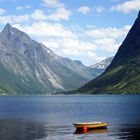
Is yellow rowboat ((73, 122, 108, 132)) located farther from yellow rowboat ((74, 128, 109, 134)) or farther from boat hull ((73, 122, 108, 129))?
yellow rowboat ((74, 128, 109, 134))

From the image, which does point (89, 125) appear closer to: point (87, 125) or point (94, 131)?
point (87, 125)

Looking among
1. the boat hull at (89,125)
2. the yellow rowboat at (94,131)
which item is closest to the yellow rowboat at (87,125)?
the boat hull at (89,125)

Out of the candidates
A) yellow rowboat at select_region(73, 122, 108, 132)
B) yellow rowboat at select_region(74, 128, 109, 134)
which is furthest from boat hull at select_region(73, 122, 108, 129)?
yellow rowboat at select_region(74, 128, 109, 134)

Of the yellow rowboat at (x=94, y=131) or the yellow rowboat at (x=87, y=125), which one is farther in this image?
the yellow rowboat at (x=87, y=125)

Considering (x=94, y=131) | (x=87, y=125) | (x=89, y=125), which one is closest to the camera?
(x=94, y=131)

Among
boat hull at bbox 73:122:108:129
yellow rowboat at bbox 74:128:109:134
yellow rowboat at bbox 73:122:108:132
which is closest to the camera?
yellow rowboat at bbox 74:128:109:134

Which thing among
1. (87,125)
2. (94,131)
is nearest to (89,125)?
(87,125)

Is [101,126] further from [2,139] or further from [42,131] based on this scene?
[2,139]

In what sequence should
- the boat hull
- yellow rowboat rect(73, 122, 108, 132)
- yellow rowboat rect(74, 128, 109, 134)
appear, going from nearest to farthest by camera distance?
1. yellow rowboat rect(74, 128, 109, 134)
2. yellow rowboat rect(73, 122, 108, 132)
3. the boat hull

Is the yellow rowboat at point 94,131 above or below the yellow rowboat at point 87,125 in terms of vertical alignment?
below

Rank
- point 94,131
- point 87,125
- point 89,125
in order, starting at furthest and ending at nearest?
point 89,125 < point 87,125 < point 94,131

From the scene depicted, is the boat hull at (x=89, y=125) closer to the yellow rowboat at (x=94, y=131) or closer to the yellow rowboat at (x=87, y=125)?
the yellow rowboat at (x=87, y=125)
